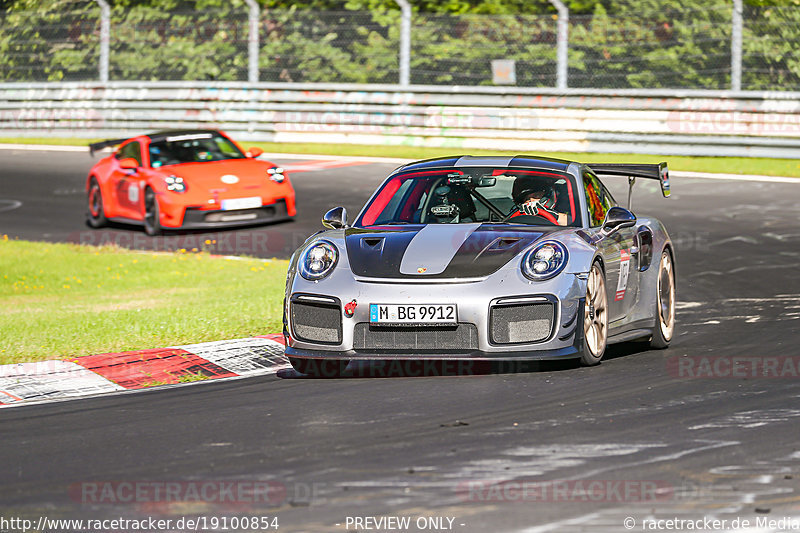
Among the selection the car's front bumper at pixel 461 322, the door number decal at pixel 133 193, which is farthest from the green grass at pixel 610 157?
the car's front bumper at pixel 461 322

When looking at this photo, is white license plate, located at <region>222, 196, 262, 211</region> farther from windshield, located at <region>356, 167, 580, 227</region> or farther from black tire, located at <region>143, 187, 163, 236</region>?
windshield, located at <region>356, 167, 580, 227</region>

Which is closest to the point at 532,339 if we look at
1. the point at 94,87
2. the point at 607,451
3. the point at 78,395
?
the point at 607,451

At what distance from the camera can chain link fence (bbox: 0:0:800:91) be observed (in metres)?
22.0

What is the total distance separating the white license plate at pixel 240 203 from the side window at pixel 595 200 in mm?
7846

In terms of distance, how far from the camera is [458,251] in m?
8.15

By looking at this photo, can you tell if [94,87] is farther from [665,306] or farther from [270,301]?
[665,306]

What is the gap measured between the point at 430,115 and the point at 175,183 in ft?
25.0

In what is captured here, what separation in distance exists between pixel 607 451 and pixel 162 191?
1183 cm

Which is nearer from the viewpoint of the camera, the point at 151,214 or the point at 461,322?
the point at 461,322

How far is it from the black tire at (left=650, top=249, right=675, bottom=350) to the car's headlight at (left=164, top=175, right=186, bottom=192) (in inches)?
339

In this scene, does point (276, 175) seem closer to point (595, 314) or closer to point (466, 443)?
point (595, 314)

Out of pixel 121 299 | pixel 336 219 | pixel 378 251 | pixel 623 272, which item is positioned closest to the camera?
pixel 378 251

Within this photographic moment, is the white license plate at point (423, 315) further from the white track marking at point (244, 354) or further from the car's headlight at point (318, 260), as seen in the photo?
the white track marking at point (244, 354)

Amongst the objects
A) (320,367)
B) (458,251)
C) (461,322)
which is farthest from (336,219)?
(461,322)
